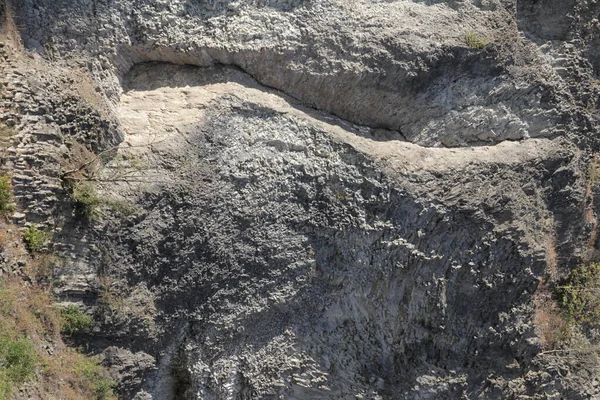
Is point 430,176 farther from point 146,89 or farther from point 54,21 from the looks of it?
point 54,21

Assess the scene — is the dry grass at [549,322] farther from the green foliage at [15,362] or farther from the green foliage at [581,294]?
the green foliage at [15,362]

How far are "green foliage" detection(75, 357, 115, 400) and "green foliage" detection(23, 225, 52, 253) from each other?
1.81 m

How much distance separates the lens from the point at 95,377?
390 inches

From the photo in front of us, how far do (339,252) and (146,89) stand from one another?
4.23 m

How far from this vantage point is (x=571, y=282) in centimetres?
1320

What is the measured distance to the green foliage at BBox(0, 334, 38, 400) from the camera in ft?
27.6

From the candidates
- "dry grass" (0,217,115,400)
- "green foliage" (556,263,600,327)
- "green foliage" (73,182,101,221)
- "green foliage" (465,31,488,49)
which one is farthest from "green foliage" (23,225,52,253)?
"green foliage" (556,263,600,327)

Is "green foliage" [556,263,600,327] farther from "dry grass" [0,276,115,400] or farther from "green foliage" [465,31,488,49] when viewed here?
"dry grass" [0,276,115,400]

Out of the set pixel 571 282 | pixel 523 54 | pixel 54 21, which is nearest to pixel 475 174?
pixel 523 54

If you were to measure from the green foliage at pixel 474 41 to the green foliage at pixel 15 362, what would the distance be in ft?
28.7

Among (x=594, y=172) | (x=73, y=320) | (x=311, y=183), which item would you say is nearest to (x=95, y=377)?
(x=73, y=320)

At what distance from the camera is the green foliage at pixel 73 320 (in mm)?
9609

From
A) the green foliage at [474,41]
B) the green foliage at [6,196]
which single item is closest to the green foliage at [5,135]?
the green foliage at [6,196]

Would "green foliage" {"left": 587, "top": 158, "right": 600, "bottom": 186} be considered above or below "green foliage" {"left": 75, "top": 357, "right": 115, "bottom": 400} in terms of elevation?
above
